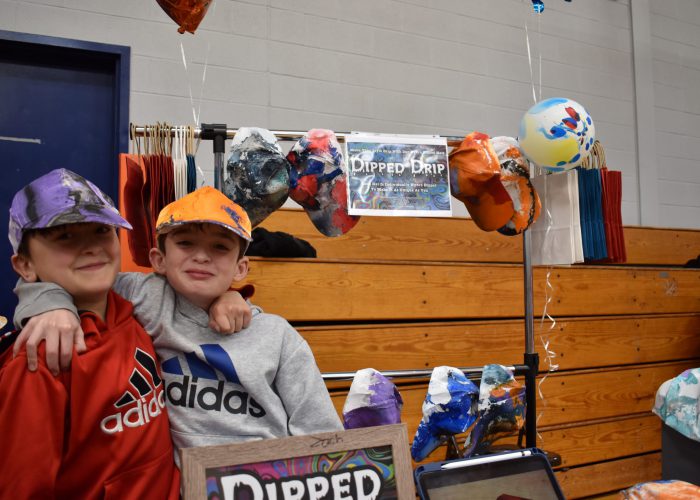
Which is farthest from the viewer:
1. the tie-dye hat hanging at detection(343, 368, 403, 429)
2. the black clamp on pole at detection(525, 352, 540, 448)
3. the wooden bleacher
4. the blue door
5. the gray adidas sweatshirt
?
the blue door

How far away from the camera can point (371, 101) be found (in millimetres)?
3352

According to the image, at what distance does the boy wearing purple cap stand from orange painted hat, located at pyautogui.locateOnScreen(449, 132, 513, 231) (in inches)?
37.8

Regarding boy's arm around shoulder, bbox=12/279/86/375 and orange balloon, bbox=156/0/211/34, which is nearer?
boy's arm around shoulder, bbox=12/279/86/375

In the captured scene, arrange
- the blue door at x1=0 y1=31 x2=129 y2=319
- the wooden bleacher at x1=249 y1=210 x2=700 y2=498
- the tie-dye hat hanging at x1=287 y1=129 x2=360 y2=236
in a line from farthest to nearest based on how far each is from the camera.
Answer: the blue door at x1=0 y1=31 x2=129 y2=319
the wooden bleacher at x1=249 y1=210 x2=700 y2=498
the tie-dye hat hanging at x1=287 y1=129 x2=360 y2=236

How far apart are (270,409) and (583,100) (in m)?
3.59

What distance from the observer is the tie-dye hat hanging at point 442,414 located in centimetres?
148

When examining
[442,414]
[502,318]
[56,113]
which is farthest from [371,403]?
[56,113]

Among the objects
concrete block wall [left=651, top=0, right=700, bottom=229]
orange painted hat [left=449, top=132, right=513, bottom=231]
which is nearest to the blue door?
orange painted hat [left=449, top=132, right=513, bottom=231]

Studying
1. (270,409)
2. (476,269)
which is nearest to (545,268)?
(476,269)

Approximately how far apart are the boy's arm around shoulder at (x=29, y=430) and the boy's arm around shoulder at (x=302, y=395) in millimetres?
413

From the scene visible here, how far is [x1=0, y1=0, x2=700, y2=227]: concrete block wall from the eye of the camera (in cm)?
284

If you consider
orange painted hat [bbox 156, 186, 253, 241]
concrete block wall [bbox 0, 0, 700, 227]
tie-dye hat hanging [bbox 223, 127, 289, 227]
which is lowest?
orange painted hat [bbox 156, 186, 253, 241]

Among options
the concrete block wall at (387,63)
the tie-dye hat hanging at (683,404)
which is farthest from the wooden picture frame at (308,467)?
the concrete block wall at (387,63)

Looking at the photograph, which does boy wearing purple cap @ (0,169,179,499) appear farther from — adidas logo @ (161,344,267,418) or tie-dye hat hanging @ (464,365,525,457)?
tie-dye hat hanging @ (464,365,525,457)
